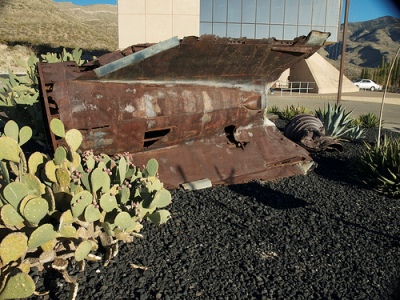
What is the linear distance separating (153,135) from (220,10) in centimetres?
2310

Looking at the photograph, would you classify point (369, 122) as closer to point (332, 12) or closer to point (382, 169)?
point (382, 169)

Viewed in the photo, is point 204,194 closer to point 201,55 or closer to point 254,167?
point 254,167

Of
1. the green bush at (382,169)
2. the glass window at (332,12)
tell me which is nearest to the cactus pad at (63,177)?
the green bush at (382,169)

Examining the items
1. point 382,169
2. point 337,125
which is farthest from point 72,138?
point 337,125

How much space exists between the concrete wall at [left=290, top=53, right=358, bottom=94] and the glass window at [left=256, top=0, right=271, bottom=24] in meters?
4.19

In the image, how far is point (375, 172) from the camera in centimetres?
508

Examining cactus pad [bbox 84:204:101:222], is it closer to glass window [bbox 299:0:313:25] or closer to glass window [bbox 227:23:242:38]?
glass window [bbox 227:23:242:38]

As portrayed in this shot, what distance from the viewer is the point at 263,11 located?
26.5 m

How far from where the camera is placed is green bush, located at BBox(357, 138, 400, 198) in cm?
486

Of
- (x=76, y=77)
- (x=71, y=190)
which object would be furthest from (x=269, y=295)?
(x=76, y=77)

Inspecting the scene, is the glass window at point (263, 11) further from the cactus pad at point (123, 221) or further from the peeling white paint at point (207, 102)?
the cactus pad at point (123, 221)

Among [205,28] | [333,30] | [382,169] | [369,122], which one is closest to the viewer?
[382,169]

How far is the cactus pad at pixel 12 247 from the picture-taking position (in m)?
2.21

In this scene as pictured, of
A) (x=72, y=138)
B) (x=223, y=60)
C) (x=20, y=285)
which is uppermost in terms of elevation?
(x=223, y=60)
